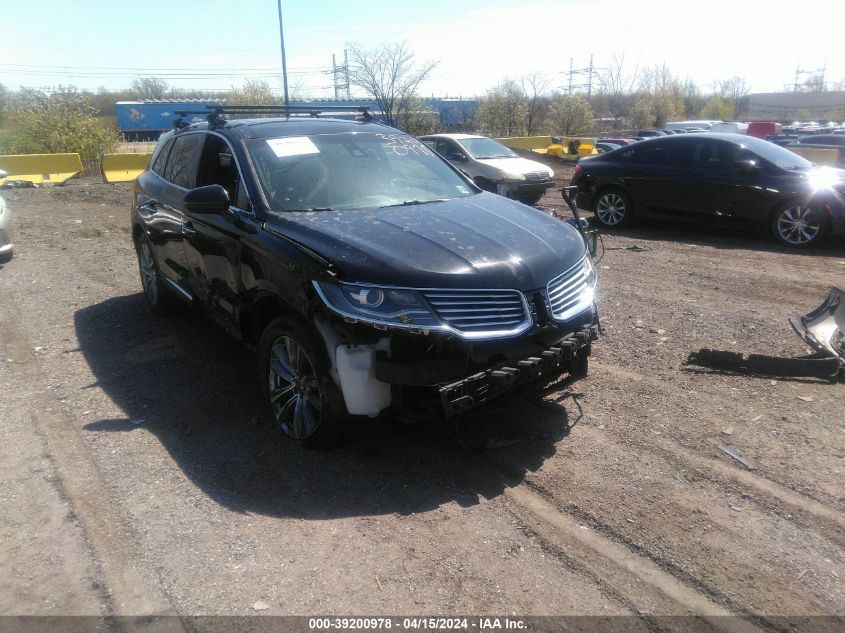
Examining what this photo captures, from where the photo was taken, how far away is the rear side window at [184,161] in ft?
17.5

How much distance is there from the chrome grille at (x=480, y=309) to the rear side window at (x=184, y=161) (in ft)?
9.29

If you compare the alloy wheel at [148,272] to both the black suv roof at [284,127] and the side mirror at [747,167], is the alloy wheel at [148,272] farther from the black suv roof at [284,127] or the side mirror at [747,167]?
the side mirror at [747,167]

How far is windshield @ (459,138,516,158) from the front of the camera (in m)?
15.4

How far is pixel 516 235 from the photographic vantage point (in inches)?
156

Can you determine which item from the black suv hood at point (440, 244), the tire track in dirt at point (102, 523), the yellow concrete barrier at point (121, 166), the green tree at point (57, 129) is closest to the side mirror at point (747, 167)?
the black suv hood at point (440, 244)

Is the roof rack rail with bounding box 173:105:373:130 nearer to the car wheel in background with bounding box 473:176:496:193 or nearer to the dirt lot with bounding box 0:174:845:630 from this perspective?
the car wheel in background with bounding box 473:176:496:193

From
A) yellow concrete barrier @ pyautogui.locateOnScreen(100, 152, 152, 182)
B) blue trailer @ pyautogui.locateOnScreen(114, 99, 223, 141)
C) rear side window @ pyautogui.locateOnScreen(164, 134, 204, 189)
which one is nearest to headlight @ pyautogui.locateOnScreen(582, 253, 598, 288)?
rear side window @ pyautogui.locateOnScreen(164, 134, 204, 189)

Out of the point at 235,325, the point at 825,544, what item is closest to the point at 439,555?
the point at 825,544

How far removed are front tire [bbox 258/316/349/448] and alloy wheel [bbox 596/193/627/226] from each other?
8.67m

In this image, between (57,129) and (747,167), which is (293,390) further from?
(57,129)

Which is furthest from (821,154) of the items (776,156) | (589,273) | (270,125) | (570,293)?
(270,125)

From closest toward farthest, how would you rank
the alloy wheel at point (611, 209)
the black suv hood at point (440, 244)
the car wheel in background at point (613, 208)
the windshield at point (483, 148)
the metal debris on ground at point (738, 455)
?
the black suv hood at point (440, 244), the metal debris on ground at point (738, 455), the car wheel in background at point (613, 208), the alloy wheel at point (611, 209), the windshield at point (483, 148)

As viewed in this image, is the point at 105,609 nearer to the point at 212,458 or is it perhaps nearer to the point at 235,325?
the point at 212,458

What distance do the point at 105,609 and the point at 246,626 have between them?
2.01 ft
